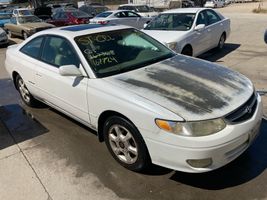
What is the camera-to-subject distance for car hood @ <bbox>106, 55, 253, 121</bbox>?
9.82 ft

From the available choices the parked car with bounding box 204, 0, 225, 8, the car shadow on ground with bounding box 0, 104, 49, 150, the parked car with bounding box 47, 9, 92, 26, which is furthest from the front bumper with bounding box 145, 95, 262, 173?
the parked car with bounding box 204, 0, 225, 8

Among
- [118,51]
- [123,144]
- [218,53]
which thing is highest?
[118,51]

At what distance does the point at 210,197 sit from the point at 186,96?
41.2 inches

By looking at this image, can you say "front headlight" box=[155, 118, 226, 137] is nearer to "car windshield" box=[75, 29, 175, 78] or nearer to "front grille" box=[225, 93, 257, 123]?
"front grille" box=[225, 93, 257, 123]

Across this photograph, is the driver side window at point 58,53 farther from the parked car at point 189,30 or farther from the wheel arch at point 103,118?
the parked car at point 189,30

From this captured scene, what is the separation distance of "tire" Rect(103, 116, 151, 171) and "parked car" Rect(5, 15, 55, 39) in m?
12.7

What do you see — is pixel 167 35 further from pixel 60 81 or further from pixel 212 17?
pixel 60 81

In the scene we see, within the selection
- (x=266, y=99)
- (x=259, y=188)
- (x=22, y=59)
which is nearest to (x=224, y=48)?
(x=266, y=99)

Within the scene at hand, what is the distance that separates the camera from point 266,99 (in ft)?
17.7

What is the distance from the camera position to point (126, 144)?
133 inches

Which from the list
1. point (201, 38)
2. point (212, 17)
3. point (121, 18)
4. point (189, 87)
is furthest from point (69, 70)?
point (121, 18)

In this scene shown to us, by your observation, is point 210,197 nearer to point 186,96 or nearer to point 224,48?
point 186,96

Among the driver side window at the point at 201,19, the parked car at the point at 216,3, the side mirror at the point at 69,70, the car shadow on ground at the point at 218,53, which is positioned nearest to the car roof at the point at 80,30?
the side mirror at the point at 69,70

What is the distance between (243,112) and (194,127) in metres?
0.65
